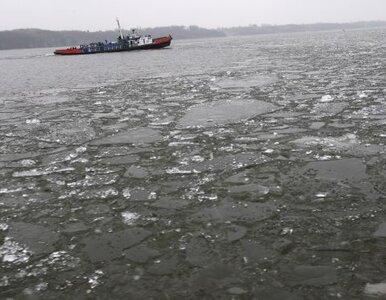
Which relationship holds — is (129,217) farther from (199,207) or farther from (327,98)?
(327,98)

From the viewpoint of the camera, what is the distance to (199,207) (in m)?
3.18

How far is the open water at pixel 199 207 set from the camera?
7.35 feet

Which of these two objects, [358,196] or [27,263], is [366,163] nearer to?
[358,196]

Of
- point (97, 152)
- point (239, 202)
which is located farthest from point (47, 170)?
point (239, 202)

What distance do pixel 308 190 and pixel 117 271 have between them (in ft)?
5.98

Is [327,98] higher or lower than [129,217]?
higher

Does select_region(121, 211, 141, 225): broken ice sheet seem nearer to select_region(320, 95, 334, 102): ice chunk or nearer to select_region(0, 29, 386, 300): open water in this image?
select_region(0, 29, 386, 300): open water

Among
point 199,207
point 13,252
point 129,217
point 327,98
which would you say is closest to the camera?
point 13,252

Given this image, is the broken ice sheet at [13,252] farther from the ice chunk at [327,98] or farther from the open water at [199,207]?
the ice chunk at [327,98]

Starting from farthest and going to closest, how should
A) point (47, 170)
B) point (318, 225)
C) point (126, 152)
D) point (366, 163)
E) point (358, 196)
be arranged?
point (126, 152) < point (47, 170) < point (366, 163) < point (358, 196) < point (318, 225)

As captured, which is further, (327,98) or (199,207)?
(327,98)

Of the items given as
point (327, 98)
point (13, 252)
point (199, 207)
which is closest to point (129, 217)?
point (199, 207)

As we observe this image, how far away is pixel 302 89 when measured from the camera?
8.83 m

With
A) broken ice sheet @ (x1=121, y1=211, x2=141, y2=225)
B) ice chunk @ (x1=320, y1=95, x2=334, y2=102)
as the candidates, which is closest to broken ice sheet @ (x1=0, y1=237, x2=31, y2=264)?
broken ice sheet @ (x1=121, y1=211, x2=141, y2=225)
